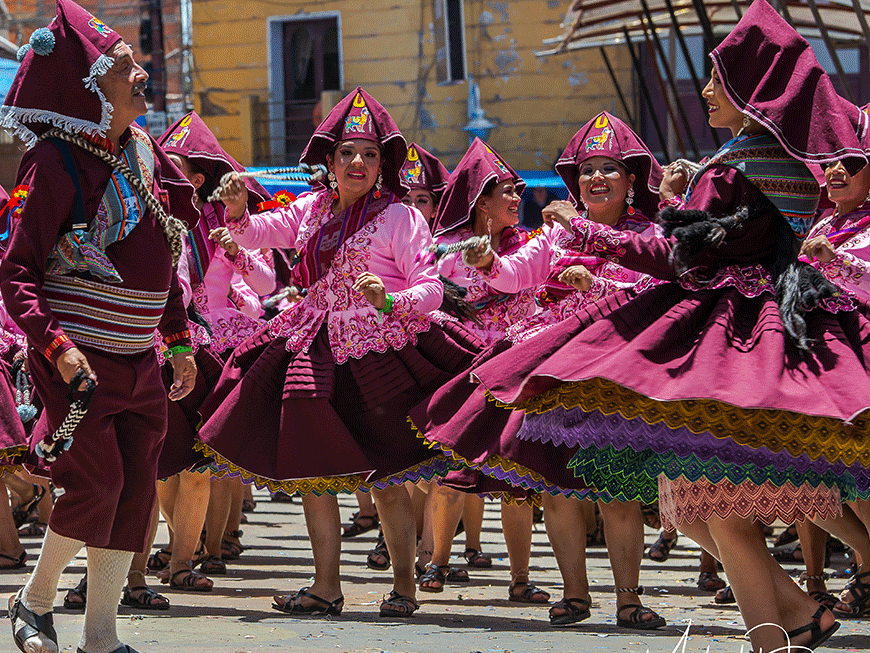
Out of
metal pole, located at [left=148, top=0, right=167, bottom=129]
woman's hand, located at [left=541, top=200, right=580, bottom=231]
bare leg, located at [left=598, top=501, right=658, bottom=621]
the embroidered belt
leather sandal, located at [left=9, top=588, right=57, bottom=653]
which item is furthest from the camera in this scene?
metal pole, located at [left=148, top=0, right=167, bottom=129]

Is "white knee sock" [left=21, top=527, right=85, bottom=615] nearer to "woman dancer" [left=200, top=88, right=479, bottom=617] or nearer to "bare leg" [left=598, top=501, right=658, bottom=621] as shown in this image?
"woman dancer" [left=200, top=88, right=479, bottom=617]

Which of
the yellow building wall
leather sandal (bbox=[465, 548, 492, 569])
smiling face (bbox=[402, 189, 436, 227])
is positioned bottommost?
leather sandal (bbox=[465, 548, 492, 569])

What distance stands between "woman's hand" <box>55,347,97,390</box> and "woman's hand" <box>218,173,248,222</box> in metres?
1.85

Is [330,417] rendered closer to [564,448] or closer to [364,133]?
[564,448]

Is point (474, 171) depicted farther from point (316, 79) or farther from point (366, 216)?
point (316, 79)

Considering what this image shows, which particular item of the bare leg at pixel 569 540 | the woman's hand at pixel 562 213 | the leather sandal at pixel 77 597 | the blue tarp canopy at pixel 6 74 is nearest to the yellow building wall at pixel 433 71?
the blue tarp canopy at pixel 6 74

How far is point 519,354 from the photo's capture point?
3.82 m

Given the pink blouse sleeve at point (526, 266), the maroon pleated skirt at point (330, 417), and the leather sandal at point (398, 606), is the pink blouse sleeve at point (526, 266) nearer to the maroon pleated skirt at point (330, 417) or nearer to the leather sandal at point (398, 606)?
the maroon pleated skirt at point (330, 417)

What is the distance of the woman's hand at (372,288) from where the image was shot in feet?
15.7

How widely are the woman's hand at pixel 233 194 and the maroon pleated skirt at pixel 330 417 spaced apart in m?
0.67

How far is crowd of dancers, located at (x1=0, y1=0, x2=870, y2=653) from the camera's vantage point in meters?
3.54

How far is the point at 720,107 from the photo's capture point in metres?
4.09

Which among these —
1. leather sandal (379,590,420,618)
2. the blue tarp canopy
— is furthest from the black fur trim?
the blue tarp canopy

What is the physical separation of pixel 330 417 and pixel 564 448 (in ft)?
3.06
